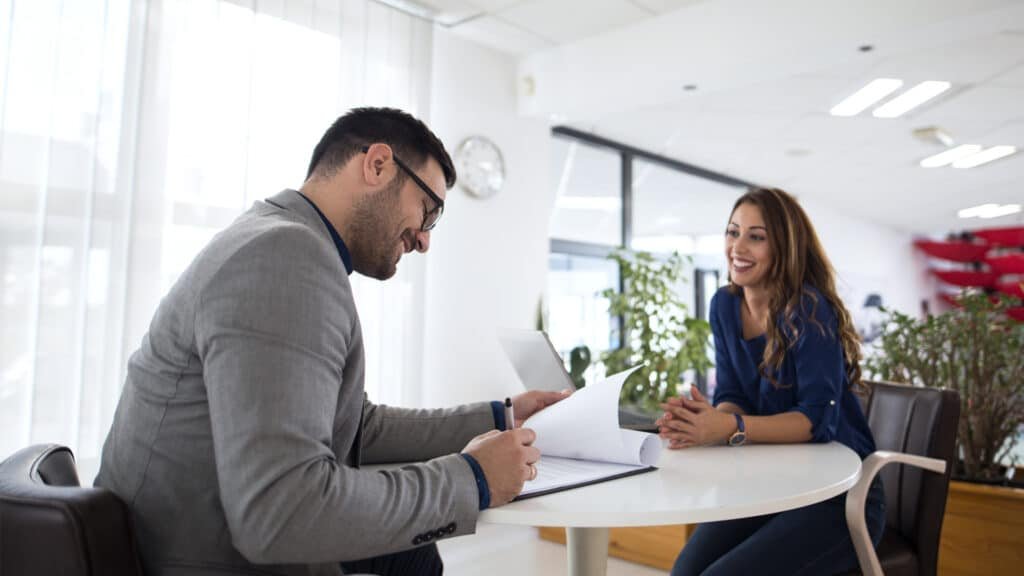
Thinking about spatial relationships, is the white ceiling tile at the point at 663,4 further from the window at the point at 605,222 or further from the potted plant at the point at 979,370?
the potted plant at the point at 979,370

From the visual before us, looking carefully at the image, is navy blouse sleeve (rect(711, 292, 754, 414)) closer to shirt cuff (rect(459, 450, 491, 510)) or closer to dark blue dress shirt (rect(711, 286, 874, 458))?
dark blue dress shirt (rect(711, 286, 874, 458))

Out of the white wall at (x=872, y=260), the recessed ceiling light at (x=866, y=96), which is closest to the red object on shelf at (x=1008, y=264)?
the white wall at (x=872, y=260)

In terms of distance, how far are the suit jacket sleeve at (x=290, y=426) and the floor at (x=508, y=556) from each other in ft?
7.67

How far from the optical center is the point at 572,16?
12.3 ft

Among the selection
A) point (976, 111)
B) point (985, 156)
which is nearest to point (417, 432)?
point (976, 111)

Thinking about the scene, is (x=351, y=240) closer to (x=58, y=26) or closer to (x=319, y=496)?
(x=319, y=496)

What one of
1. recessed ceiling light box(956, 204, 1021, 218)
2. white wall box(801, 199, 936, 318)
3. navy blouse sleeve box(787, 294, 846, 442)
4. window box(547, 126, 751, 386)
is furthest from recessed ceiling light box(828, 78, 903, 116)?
recessed ceiling light box(956, 204, 1021, 218)

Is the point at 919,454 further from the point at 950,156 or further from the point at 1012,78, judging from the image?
the point at 950,156

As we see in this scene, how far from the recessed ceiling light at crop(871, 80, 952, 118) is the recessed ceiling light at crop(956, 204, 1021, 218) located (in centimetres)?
535

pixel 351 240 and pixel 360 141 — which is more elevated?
pixel 360 141

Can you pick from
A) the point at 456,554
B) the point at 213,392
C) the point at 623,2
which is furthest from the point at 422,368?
the point at 213,392

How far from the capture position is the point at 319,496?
2.73 ft

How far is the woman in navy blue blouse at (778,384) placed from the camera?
1521mm

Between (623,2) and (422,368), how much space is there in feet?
7.34
